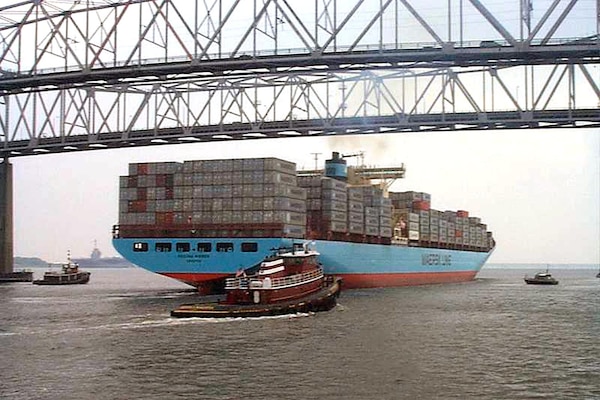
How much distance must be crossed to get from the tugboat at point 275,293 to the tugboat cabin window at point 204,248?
1027 cm

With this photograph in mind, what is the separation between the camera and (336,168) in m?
87.0

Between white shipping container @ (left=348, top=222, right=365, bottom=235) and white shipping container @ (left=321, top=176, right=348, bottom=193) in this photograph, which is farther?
white shipping container @ (left=348, top=222, right=365, bottom=235)

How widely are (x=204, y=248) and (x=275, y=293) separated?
58.9 feet

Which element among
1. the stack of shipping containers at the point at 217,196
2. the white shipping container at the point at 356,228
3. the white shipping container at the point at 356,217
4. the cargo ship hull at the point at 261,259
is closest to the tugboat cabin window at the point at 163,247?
the cargo ship hull at the point at 261,259

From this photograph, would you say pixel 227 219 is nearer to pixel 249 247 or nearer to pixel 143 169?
pixel 249 247

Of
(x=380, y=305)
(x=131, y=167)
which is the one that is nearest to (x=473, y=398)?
(x=380, y=305)

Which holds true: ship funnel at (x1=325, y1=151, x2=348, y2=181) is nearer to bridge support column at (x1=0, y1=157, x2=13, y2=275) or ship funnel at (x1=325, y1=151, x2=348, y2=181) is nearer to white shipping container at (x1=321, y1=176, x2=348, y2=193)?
white shipping container at (x1=321, y1=176, x2=348, y2=193)

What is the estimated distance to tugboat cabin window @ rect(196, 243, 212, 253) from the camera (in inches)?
2461

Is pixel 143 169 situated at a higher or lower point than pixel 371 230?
higher

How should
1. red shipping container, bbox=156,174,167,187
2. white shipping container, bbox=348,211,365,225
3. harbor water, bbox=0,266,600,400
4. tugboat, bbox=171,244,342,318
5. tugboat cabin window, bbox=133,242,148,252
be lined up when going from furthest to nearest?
white shipping container, bbox=348,211,365,225
red shipping container, bbox=156,174,167,187
tugboat cabin window, bbox=133,242,148,252
tugboat, bbox=171,244,342,318
harbor water, bbox=0,266,600,400

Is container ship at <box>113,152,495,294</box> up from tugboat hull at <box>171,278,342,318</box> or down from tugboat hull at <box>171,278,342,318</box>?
up

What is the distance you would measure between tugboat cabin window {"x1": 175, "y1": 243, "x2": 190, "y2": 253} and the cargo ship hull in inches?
2.9

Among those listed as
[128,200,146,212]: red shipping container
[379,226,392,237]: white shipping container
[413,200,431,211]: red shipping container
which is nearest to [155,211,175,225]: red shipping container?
[128,200,146,212]: red shipping container

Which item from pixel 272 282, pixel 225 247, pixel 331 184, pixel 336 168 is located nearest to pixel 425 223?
pixel 336 168
